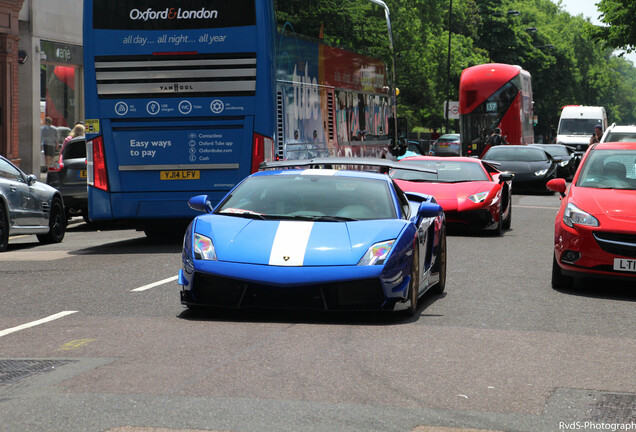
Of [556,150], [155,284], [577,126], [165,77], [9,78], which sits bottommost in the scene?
[155,284]

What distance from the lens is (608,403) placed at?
6.12 meters

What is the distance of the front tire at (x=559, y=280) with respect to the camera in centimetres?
1188

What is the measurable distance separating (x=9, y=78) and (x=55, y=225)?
13399 mm

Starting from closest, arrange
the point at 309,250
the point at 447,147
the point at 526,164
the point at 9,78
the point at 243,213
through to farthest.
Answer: the point at 309,250 < the point at 243,213 < the point at 9,78 < the point at 526,164 < the point at 447,147

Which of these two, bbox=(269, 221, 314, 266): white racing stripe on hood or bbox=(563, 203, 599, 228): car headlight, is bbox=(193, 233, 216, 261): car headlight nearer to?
bbox=(269, 221, 314, 266): white racing stripe on hood

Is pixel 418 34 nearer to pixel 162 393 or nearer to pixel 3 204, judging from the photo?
pixel 3 204

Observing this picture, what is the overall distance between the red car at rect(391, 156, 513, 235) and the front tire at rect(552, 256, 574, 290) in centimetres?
659

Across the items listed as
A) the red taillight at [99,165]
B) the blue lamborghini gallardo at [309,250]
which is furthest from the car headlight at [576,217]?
the red taillight at [99,165]

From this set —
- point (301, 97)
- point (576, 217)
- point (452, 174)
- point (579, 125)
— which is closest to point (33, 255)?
point (301, 97)

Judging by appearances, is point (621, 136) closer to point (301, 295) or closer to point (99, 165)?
point (99, 165)

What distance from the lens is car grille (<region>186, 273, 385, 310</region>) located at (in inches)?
346

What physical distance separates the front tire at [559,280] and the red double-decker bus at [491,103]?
106 ft

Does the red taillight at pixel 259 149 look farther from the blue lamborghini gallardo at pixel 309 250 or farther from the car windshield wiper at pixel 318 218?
the car windshield wiper at pixel 318 218

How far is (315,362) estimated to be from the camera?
710cm
